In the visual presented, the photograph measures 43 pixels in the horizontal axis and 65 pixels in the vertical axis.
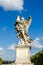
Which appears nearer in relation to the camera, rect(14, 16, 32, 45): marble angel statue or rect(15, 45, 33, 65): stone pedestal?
rect(15, 45, 33, 65): stone pedestal

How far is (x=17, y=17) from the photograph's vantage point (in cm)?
2319

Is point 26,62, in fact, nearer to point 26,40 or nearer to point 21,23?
point 26,40

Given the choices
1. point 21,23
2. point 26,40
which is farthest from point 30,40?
point 21,23

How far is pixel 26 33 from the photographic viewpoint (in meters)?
22.9

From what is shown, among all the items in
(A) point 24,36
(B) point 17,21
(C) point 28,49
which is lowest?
(C) point 28,49

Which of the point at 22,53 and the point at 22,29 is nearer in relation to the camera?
the point at 22,53

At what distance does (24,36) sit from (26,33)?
0.36 meters

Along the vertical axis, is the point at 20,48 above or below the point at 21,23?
below

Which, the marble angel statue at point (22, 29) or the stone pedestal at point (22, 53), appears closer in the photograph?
the stone pedestal at point (22, 53)

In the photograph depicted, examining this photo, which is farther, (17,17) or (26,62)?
(17,17)

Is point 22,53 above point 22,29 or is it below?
below

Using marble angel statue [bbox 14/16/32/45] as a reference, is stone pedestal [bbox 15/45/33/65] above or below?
below

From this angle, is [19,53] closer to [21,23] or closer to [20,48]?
[20,48]

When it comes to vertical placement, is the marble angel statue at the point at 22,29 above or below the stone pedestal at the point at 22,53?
above
